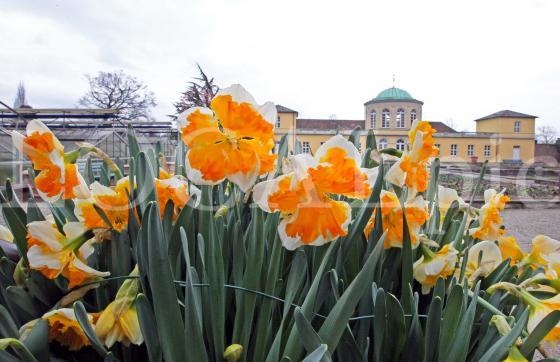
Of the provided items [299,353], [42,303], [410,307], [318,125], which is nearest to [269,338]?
[299,353]

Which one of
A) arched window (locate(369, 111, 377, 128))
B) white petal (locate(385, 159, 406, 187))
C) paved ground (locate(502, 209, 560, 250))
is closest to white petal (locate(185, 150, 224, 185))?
white petal (locate(385, 159, 406, 187))

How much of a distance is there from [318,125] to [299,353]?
24.3m

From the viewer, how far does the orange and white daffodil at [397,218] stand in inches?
17.1

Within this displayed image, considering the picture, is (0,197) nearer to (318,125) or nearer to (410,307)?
(410,307)

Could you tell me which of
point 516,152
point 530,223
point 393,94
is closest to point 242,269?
point 530,223

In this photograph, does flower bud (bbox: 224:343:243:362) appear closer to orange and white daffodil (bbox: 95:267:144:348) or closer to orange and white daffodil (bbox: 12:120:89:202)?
orange and white daffodil (bbox: 95:267:144:348)

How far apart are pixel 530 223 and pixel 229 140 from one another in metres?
4.54

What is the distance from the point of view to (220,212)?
43cm

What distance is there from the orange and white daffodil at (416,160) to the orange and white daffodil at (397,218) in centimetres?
2

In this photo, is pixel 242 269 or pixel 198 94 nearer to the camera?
pixel 242 269

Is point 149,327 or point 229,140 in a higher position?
point 229,140

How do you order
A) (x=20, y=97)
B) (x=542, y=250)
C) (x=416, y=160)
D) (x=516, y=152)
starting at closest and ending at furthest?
(x=416, y=160), (x=542, y=250), (x=20, y=97), (x=516, y=152)

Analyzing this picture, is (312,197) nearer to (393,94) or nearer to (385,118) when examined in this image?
(385,118)

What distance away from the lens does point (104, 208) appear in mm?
422
